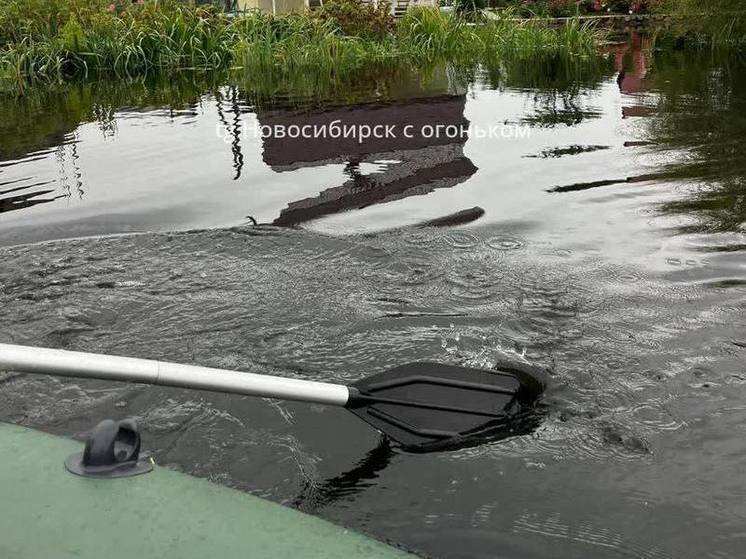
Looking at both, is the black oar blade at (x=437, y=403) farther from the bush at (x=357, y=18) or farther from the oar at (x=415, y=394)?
the bush at (x=357, y=18)

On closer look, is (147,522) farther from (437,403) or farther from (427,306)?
(427,306)

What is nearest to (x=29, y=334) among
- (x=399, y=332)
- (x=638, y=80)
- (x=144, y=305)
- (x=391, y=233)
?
(x=144, y=305)

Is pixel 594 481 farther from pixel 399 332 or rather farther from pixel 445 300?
pixel 445 300

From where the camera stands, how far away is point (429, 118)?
350 inches

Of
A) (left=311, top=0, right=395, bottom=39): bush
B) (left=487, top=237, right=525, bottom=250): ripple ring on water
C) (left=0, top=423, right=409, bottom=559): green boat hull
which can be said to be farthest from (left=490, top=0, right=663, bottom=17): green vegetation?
(left=0, top=423, right=409, bottom=559): green boat hull

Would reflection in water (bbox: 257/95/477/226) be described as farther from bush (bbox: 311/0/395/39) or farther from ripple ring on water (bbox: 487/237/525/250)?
bush (bbox: 311/0/395/39)

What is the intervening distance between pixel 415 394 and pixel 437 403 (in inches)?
3.4

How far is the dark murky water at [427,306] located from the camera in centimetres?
241

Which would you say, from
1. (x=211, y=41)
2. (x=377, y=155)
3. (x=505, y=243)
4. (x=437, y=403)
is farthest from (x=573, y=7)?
(x=437, y=403)

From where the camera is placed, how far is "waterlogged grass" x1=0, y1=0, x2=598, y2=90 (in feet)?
46.5

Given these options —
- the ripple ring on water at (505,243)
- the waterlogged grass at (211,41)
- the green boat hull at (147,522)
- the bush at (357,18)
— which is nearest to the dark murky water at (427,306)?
the ripple ring on water at (505,243)

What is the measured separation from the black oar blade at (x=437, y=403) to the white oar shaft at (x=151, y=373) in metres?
0.21

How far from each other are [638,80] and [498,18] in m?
6.77

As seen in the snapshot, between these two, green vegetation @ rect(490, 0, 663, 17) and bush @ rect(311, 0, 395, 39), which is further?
green vegetation @ rect(490, 0, 663, 17)
